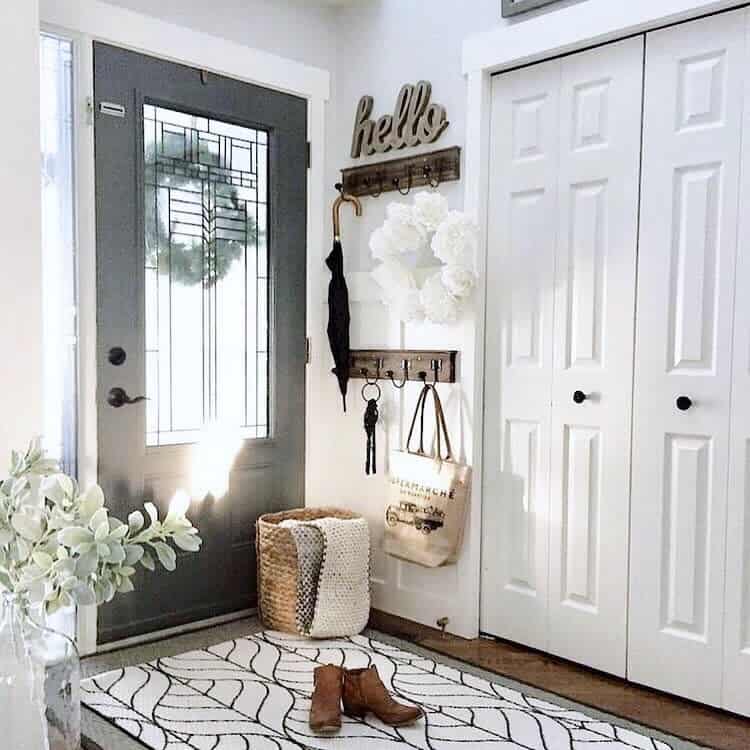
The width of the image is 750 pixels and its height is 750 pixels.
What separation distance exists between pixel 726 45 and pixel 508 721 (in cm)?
204

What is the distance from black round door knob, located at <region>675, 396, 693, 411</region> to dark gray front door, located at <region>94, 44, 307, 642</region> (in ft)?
4.99

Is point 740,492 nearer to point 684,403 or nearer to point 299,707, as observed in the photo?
point 684,403

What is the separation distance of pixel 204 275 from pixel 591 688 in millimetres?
1954

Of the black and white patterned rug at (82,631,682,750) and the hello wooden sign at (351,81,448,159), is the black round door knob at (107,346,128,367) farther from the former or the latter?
the hello wooden sign at (351,81,448,159)

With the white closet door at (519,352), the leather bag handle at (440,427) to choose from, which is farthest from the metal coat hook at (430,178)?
the leather bag handle at (440,427)

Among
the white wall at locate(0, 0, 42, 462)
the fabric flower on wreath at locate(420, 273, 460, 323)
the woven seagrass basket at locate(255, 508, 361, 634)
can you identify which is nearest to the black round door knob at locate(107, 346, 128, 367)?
the white wall at locate(0, 0, 42, 462)

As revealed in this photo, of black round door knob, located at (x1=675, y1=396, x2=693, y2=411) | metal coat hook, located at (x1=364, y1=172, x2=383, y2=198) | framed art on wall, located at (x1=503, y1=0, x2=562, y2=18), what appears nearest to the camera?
black round door knob, located at (x1=675, y1=396, x2=693, y2=411)

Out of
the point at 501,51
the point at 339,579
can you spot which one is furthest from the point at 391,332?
the point at 501,51

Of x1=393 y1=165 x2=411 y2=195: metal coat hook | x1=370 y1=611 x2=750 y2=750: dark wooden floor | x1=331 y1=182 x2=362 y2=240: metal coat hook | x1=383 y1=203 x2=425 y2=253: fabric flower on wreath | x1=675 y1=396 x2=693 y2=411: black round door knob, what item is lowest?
x1=370 y1=611 x2=750 y2=750: dark wooden floor

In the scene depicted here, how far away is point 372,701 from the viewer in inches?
93.7

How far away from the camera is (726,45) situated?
244 centimetres

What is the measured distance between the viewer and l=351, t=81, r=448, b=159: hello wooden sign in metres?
3.15

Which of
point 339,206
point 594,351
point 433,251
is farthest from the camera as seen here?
point 339,206

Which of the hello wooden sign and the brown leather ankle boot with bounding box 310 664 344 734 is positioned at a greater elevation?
the hello wooden sign
